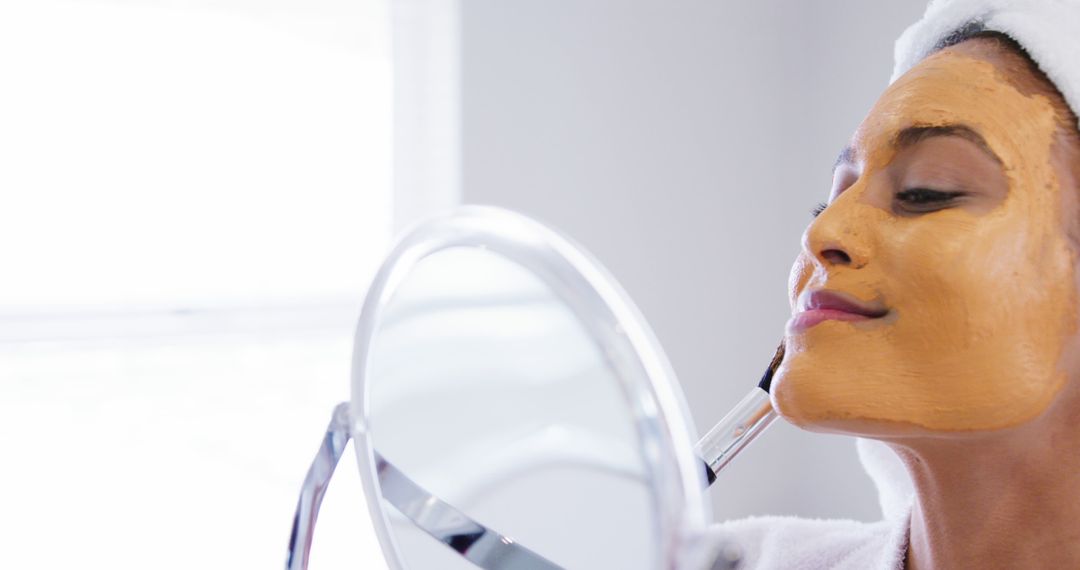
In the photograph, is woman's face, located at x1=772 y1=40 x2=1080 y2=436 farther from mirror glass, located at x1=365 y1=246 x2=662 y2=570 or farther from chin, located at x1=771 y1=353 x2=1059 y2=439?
mirror glass, located at x1=365 y1=246 x2=662 y2=570

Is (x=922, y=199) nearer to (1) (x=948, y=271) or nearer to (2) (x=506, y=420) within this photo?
(1) (x=948, y=271)

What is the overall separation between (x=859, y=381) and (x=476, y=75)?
1084mm

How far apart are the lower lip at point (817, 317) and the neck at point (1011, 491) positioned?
0.27 feet

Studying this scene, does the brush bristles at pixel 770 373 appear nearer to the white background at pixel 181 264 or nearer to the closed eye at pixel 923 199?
the closed eye at pixel 923 199

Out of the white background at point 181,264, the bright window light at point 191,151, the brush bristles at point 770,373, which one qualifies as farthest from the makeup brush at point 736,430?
the bright window light at point 191,151

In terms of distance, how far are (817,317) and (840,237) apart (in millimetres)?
49

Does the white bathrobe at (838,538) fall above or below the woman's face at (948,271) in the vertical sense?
below

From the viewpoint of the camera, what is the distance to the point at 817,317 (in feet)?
1.77

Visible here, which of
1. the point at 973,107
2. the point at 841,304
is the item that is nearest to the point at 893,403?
the point at 841,304

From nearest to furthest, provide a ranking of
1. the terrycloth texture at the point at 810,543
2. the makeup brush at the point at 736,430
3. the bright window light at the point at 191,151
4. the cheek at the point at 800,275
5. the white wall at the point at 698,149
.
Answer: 1. the makeup brush at the point at 736,430
2. the cheek at the point at 800,275
3. the terrycloth texture at the point at 810,543
4. the bright window light at the point at 191,151
5. the white wall at the point at 698,149

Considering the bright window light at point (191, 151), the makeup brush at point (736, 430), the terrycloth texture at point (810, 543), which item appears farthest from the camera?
the bright window light at point (191, 151)

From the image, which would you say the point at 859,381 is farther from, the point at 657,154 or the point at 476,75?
the point at 657,154

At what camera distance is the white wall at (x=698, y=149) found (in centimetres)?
153

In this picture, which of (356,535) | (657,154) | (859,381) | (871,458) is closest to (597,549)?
(859,381)
